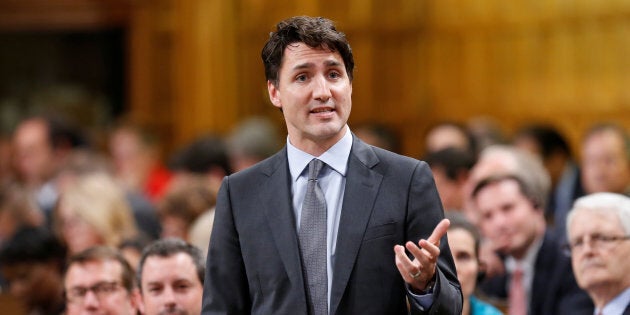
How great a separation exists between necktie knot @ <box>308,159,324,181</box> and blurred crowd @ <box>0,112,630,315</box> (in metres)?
1.51

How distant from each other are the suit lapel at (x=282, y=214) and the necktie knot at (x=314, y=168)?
2.7 inches

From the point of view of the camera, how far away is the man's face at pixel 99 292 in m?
5.00

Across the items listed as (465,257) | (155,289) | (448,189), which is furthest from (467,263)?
(448,189)

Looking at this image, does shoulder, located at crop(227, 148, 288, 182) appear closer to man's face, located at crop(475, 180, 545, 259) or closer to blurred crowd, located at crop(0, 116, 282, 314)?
blurred crowd, located at crop(0, 116, 282, 314)

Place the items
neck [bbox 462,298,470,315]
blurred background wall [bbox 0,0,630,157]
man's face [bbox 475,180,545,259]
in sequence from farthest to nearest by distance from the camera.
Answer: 1. blurred background wall [bbox 0,0,630,157]
2. man's face [bbox 475,180,545,259]
3. neck [bbox 462,298,470,315]

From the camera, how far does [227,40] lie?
37.0 feet

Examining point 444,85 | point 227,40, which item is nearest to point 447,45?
point 444,85

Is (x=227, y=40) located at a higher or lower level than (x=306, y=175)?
higher

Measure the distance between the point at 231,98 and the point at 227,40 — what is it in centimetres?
54

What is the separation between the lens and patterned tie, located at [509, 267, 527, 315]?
5617 mm

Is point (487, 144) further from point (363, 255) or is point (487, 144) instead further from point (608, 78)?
point (363, 255)

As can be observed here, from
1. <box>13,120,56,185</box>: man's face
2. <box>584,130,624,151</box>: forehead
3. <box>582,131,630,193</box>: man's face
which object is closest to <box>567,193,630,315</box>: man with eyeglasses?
<box>582,131,630,193</box>: man's face

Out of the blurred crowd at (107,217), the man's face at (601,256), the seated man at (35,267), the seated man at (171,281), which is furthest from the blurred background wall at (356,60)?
the seated man at (171,281)

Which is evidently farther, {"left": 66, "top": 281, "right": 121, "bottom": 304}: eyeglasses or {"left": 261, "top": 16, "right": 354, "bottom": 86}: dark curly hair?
{"left": 66, "top": 281, "right": 121, "bottom": 304}: eyeglasses
